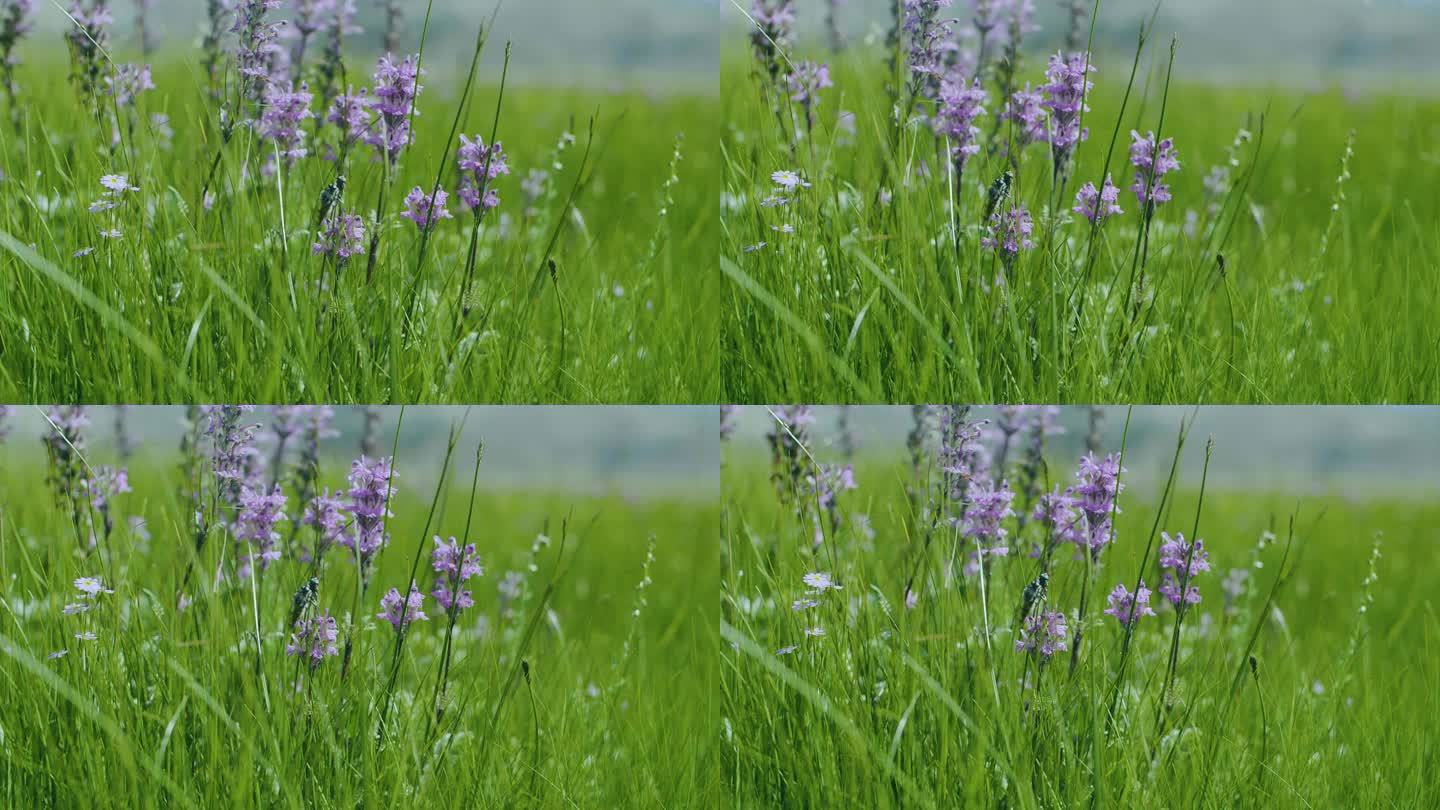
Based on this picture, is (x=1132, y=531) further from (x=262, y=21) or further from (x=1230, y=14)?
(x=262, y=21)

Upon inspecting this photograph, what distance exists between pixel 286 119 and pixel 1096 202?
7.32 ft

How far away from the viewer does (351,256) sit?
286 centimetres

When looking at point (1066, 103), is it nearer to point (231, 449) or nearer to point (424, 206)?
point (424, 206)

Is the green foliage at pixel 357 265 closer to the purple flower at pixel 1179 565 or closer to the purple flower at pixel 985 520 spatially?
the purple flower at pixel 985 520

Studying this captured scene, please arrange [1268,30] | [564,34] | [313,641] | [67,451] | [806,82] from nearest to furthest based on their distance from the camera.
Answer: [313,641], [67,451], [806,82], [564,34], [1268,30]

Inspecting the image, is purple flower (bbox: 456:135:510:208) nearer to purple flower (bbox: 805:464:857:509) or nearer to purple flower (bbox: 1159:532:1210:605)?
purple flower (bbox: 805:464:857:509)

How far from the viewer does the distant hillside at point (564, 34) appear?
3.04 meters

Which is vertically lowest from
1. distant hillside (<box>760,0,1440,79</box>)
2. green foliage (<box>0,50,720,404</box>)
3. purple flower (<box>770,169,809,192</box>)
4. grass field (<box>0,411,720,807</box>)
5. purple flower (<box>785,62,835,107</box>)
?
grass field (<box>0,411,720,807</box>)

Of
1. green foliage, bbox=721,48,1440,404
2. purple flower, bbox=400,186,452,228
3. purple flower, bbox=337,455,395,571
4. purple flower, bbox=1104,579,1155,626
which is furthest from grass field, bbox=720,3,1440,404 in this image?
purple flower, bbox=337,455,395,571

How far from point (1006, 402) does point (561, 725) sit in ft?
4.64

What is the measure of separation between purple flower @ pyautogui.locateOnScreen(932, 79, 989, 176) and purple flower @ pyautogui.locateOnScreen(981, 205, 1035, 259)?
0.17 metres

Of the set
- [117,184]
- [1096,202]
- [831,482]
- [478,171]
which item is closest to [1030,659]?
[831,482]

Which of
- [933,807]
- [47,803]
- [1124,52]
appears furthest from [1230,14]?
[47,803]

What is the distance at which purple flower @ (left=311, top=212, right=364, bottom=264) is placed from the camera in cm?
285
